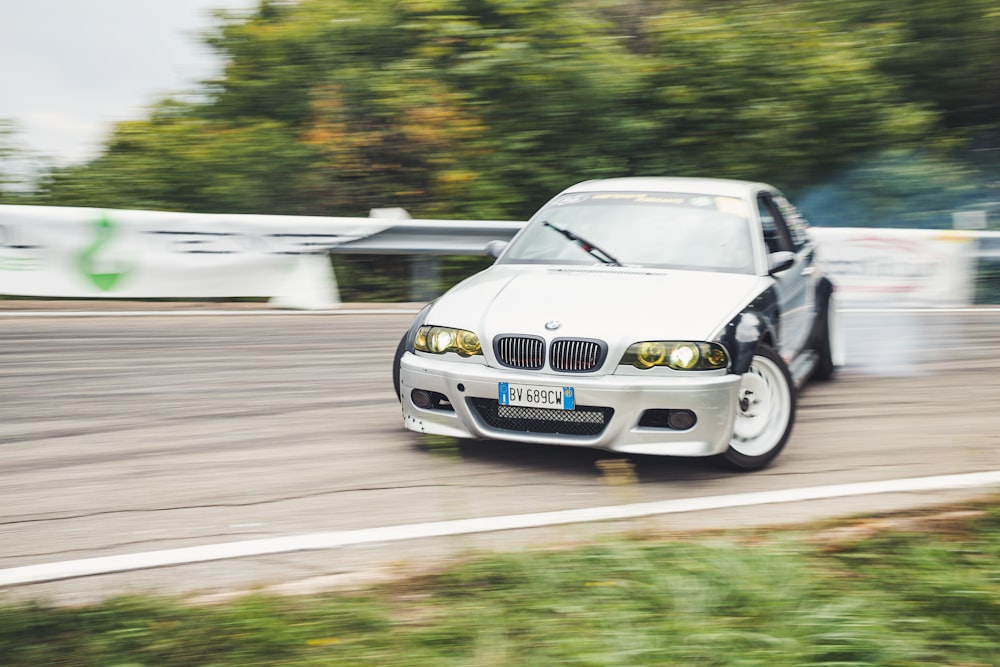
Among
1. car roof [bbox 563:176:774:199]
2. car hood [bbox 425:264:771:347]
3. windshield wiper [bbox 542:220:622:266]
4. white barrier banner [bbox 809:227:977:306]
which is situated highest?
car roof [bbox 563:176:774:199]

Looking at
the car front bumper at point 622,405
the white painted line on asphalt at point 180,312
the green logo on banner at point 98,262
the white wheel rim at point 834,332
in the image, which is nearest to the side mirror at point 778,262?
the car front bumper at point 622,405

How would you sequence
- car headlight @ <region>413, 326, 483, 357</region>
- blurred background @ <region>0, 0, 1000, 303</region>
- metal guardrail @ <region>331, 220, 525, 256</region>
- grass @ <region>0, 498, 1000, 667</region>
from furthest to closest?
blurred background @ <region>0, 0, 1000, 303</region> < metal guardrail @ <region>331, 220, 525, 256</region> < car headlight @ <region>413, 326, 483, 357</region> < grass @ <region>0, 498, 1000, 667</region>

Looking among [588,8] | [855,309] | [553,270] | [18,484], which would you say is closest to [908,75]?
[588,8]

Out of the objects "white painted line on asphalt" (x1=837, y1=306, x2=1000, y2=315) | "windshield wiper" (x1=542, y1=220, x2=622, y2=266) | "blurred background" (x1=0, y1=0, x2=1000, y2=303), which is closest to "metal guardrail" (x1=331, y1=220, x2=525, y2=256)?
"blurred background" (x1=0, y1=0, x2=1000, y2=303)

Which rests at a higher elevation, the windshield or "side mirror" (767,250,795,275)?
the windshield

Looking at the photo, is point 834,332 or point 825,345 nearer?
point 825,345

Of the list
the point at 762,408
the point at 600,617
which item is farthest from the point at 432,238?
the point at 600,617

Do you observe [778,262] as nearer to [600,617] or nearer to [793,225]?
[793,225]

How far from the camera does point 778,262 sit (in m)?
6.41

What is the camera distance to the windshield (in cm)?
638

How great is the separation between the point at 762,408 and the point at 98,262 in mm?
7352

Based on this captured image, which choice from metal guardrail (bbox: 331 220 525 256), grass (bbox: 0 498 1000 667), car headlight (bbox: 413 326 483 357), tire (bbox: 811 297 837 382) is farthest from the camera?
metal guardrail (bbox: 331 220 525 256)

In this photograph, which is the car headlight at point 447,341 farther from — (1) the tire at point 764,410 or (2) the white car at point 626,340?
(1) the tire at point 764,410

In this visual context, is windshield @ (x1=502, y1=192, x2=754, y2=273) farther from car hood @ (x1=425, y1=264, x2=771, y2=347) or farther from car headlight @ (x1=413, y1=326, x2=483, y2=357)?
car headlight @ (x1=413, y1=326, x2=483, y2=357)
